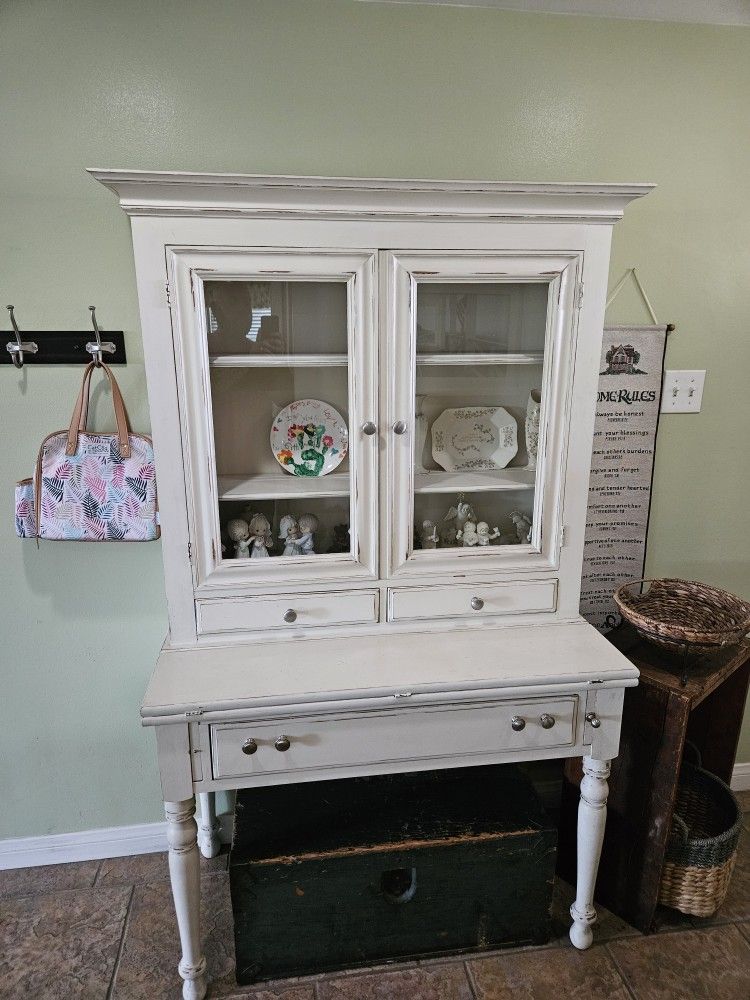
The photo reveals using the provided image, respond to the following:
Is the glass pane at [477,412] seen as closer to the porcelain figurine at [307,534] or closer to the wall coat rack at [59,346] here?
the porcelain figurine at [307,534]

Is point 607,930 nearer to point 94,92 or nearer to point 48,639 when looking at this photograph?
point 48,639

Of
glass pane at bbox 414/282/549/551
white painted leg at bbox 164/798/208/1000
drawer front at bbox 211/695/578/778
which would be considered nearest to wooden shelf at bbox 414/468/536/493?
glass pane at bbox 414/282/549/551

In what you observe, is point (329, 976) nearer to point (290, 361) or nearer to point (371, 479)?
point (371, 479)

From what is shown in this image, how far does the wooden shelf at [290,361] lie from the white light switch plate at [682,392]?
1034 millimetres

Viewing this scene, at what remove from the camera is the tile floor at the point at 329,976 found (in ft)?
5.21

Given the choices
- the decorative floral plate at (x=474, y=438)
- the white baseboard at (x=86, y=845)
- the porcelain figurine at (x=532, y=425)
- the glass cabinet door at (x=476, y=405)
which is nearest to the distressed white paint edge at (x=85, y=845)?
the white baseboard at (x=86, y=845)

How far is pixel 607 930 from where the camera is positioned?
1749 millimetres

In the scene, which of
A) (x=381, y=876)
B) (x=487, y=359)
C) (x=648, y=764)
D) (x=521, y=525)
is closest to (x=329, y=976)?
(x=381, y=876)

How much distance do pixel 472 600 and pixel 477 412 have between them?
464 millimetres

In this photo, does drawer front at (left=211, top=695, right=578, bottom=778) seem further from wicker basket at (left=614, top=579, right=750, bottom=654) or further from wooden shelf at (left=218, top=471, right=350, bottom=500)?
wooden shelf at (left=218, top=471, right=350, bottom=500)

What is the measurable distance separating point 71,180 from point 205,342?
614 millimetres

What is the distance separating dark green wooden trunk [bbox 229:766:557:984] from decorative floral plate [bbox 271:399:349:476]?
0.87 m

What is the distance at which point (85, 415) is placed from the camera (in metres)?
1.66

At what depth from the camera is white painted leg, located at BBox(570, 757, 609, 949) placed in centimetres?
155
